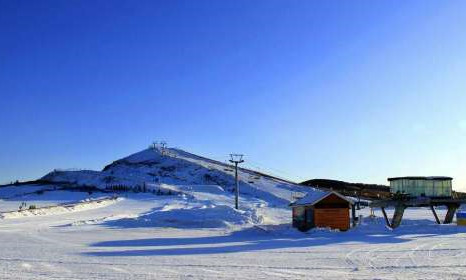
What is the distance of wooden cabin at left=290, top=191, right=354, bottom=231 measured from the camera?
4125cm

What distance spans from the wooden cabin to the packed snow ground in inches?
58.1

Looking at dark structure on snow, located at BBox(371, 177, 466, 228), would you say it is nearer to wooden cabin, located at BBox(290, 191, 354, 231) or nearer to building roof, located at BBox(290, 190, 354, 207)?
building roof, located at BBox(290, 190, 354, 207)

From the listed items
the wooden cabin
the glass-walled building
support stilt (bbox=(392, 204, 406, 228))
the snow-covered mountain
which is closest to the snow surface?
support stilt (bbox=(392, 204, 406, 228))

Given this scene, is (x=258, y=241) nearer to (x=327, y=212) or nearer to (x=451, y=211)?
(x=327, y=212)

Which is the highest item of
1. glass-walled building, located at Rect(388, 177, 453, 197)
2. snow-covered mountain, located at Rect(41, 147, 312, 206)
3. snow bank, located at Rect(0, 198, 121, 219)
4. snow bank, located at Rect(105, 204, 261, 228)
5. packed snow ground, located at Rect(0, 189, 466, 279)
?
snow-covered mountain, located at Rect(41, 147, 312, 206)

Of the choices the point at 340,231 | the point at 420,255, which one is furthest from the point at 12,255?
the point at 340,231

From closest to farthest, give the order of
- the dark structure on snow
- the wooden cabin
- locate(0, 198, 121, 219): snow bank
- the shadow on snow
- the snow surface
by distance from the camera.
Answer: the snow surface → the shadow on snow → the wooden cabin → the dark structure on snow → locate(0, 198, 121, 219): snow bank

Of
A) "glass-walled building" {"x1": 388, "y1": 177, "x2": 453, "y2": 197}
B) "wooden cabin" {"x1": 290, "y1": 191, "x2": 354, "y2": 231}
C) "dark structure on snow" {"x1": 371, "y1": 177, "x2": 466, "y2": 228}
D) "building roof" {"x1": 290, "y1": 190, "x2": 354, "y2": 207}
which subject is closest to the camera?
"wooden cabin" {"x1": 290, "y1": 191, "x2": 354, "y2": 231}

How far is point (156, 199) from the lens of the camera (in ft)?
249

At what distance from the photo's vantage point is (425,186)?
149 ft

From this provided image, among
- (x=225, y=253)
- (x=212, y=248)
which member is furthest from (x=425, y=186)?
(x=225, y=253)

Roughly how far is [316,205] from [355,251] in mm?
15823

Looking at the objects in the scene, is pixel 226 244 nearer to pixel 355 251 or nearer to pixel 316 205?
pixel 355 251

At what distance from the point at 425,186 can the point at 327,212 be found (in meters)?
8.90
